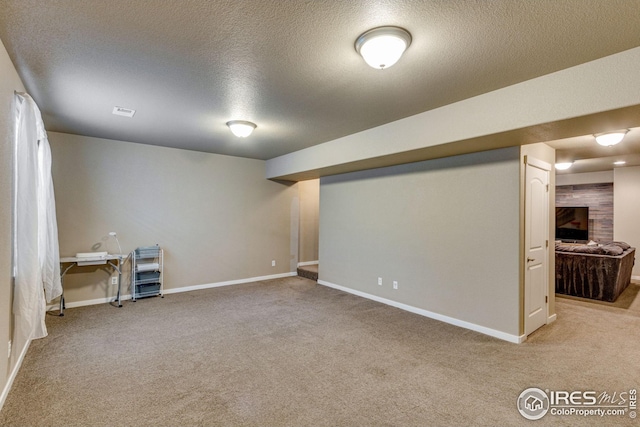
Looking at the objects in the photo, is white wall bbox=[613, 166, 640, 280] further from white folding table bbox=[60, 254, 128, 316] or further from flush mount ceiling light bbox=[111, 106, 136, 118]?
white folding table bbox=[60, 254, 128, 316]

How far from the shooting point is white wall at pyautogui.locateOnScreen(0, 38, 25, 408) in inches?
85.2

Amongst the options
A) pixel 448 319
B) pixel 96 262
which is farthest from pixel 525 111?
pixel 96 262

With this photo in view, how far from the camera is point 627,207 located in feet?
22.9

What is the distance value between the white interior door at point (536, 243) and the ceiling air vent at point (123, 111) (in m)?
4.52

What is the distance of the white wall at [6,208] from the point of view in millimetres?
2164

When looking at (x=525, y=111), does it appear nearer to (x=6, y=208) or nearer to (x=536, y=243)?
(x=536, y=243)

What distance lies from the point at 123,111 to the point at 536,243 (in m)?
5.11

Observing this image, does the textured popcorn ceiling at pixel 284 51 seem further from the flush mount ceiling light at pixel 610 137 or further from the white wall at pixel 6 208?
the flush mount ceiling light at pixel 610 137

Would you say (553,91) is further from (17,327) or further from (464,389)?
(17,327)

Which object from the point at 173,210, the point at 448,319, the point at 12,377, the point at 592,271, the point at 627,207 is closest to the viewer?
the point at 12,377

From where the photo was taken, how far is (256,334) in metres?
3.54

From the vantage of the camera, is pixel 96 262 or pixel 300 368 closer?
pixel 300 368

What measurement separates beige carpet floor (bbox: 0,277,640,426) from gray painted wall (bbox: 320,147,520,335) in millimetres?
403

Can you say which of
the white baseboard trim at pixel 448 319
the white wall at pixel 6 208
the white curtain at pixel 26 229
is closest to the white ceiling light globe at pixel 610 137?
the white baseboard trim at pixel 448 319
